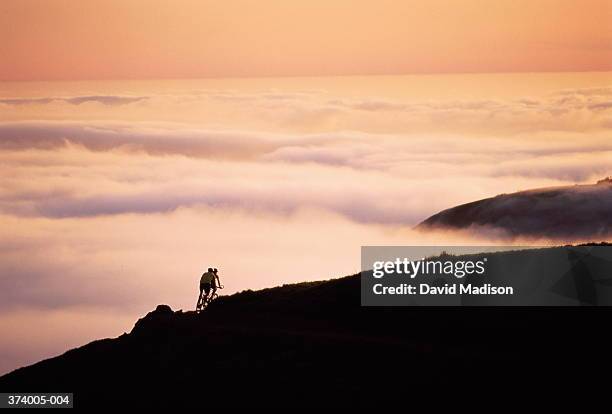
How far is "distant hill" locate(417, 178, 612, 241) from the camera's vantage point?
103062 millimetres

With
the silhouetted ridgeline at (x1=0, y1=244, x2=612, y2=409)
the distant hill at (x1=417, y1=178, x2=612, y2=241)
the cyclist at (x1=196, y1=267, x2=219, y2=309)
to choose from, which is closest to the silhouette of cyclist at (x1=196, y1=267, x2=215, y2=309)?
the cyclist at (x1=196, y1=267, x2=219, y2=309)

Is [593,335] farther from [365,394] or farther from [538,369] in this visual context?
[365,394]

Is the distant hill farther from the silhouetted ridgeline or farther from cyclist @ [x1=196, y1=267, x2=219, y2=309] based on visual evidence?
cyclist @ [x1=196, y1=267, x2=219, y2=309]

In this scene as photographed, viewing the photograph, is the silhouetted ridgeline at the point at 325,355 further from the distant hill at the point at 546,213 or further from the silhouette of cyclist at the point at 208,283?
the distant hill at the point at 546,213

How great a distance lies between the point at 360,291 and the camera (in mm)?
48438

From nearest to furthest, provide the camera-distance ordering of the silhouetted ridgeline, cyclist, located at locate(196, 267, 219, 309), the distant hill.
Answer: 1. the silhouetted ridgeline
2. cyclist, located at locate(196, 267, 219, 309)
3. the distant hill

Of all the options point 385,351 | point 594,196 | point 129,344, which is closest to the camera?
point 385,351

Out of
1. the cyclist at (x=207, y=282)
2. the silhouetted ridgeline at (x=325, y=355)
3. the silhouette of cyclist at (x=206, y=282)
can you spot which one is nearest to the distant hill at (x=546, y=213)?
the silhouetted ridgeline at (x=325, y=355)

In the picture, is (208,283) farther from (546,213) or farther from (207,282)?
(546,213)

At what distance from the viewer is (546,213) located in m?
110

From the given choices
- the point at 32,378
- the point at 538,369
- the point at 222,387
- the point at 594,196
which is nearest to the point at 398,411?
the point at 538,369

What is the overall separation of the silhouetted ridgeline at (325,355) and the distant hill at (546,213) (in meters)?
56.3

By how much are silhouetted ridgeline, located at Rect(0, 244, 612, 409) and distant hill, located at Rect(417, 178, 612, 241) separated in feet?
185

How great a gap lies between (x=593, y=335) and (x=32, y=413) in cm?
1906
